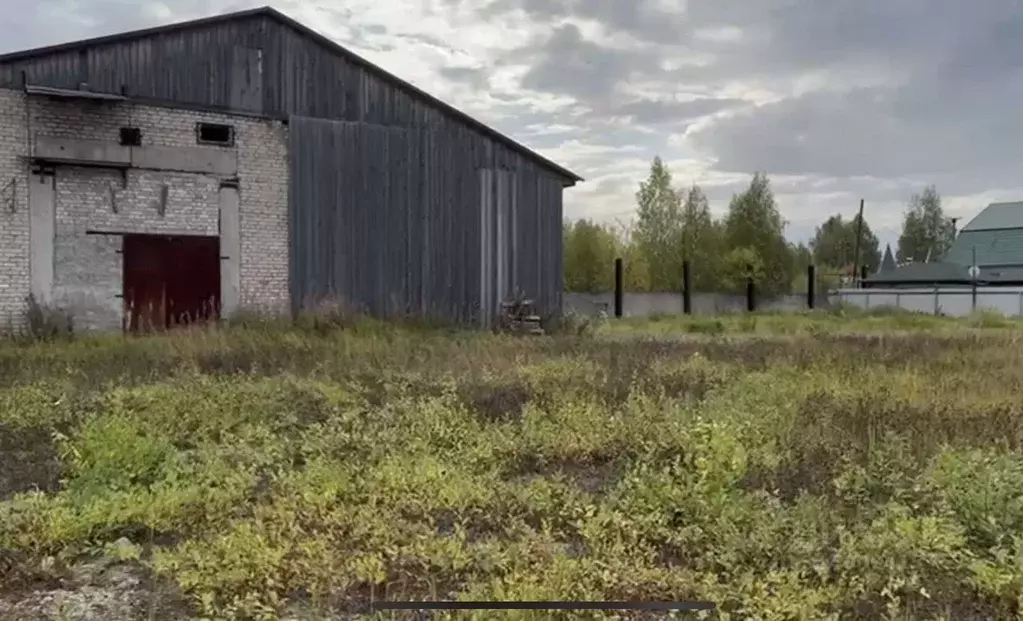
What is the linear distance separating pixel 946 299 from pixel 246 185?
35.1m

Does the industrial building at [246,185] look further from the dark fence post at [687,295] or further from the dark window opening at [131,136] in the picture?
the dark fence post at [687,295]

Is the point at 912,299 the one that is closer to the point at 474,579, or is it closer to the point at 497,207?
the point at 497,207

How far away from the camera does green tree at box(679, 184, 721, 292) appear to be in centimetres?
3841

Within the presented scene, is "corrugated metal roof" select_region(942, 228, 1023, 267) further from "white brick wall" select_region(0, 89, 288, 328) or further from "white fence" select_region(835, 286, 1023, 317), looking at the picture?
"white brick wall" select_region(0, 89, 288, 328)

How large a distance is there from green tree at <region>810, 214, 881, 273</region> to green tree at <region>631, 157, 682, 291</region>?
37462mm

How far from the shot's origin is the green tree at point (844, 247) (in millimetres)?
76250

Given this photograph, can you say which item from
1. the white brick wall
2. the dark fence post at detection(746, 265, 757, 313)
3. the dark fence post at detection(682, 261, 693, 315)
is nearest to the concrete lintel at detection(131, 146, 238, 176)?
the white brick wall

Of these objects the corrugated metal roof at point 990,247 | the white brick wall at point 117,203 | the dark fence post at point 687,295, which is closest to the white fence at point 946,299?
the dark fence post at point 687,295

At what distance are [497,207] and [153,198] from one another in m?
6.48

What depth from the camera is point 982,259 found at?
177ft

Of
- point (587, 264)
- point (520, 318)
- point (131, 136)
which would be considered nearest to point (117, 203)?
point (131, 136)

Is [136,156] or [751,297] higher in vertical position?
[136,156]

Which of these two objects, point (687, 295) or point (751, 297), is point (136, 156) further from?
point (751, 297)

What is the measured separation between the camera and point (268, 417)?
6715 mm
